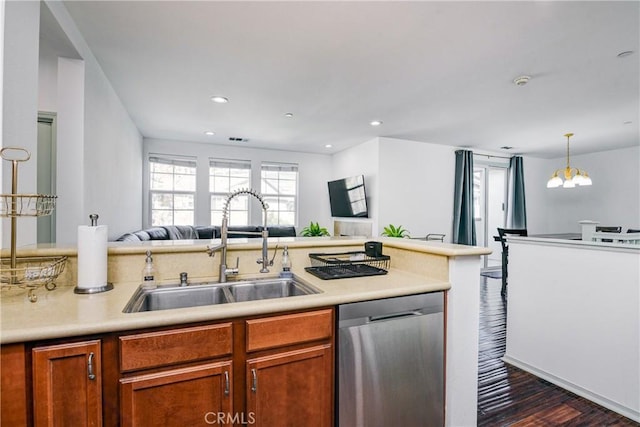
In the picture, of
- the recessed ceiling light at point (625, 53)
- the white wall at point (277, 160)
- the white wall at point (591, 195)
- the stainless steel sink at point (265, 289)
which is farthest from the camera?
the white wall at point (591, 195)

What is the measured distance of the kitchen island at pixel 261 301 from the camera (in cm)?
104

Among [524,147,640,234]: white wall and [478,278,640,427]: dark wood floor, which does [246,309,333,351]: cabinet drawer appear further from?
[524,147,640,234]: white wall

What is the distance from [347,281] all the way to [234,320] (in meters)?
0.66

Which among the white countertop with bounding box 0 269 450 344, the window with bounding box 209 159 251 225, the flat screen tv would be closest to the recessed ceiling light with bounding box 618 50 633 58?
the white countertop with bounding box 0 269 450 344

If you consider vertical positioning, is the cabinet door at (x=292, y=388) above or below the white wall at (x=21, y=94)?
below

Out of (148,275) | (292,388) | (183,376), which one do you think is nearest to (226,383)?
(183,376)

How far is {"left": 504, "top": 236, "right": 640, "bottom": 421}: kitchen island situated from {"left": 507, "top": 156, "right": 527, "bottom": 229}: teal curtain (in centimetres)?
466

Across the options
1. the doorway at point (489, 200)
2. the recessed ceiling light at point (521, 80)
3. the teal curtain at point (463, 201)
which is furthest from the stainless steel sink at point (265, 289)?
the doorway at point (489, 200)

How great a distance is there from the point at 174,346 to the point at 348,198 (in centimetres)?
499

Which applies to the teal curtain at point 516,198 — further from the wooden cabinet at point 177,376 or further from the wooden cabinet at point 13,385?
the wooden cabinet at point 13,385

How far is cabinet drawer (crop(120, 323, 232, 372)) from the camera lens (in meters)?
1.05

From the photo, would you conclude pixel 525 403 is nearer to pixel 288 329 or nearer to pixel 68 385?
pixel 288 329

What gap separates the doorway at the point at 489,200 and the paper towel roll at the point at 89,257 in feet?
21.5

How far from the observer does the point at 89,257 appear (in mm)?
1370
